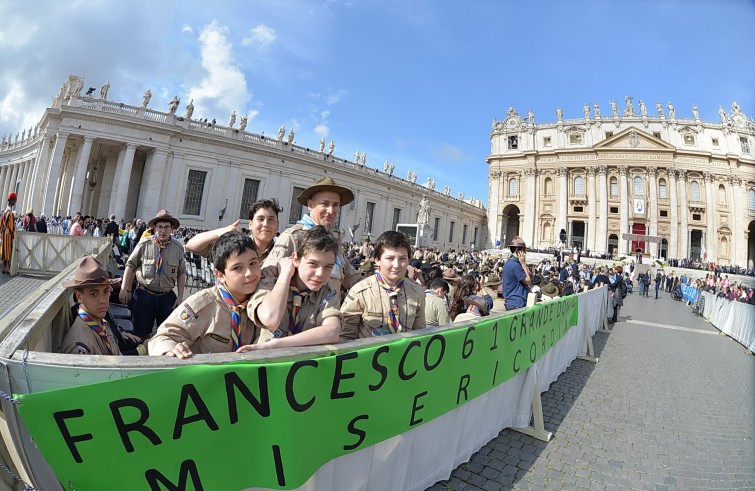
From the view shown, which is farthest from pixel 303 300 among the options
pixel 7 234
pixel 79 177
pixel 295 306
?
pixel 79 177

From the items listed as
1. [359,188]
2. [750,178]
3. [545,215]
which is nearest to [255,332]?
[359,188]

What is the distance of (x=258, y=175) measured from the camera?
101 feet

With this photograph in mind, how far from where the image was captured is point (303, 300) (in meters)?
2.33

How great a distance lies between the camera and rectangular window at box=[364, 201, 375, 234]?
125ft

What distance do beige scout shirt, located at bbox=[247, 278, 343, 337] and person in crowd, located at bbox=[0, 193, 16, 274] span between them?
11.8 meters

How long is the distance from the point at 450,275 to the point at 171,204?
2659cm

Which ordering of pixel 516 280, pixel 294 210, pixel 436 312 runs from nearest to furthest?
pixel 436 312 < pixel 516 280 < pixel 294 210

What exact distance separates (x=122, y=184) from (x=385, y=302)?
96.3 feet

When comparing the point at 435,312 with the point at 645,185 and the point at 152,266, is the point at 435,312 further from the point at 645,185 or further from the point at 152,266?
the point at 645,185

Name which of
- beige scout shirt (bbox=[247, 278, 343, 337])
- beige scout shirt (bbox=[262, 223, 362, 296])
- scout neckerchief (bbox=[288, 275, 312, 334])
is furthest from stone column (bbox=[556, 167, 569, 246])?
scout neckerchief (bbox=[288, 275, 312, 334])

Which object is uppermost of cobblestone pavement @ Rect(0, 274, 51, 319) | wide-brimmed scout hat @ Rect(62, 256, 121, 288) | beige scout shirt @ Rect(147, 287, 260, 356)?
wide-brimmed scout hat @ Rect(62, 256, 121, 288)

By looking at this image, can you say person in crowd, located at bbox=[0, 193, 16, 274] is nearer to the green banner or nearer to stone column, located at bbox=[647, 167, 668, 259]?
the green banner

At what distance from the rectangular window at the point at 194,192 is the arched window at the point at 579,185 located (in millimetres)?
48187

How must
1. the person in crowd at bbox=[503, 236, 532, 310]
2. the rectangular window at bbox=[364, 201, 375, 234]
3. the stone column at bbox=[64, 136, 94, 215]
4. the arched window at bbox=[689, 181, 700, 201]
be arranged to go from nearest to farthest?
the person in crowd at bbox=[503, 236, 532, 310]
the stone column at bbox=[64, 136, 94, 215]
the rectangular window at bbox=[364, 201, 375, 234]
the arched window at bbox=[689, 181, 700, 201]
